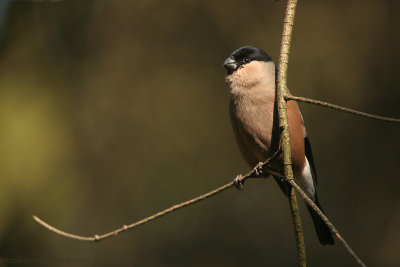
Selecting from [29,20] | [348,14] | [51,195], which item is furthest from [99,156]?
[348,14]

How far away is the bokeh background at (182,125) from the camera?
540 centimetres

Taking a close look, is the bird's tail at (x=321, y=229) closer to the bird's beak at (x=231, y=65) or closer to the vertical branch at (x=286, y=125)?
the bird's beak at (x=231, y=65)

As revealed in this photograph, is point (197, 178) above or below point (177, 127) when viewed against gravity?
below

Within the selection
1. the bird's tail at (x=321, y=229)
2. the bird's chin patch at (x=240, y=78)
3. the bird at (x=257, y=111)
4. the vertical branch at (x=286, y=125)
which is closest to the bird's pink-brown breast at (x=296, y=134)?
the bird at (x=257, y=111)

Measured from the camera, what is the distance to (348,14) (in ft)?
19.4

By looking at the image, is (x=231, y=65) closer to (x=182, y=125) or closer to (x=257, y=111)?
(x=257, y=111)

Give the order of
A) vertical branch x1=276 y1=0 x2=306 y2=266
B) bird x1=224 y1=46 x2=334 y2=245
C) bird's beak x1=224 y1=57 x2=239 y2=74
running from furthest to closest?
bird's beak x1=224 y1=57 x2=239 y2=74 < bird x1=224 y1=46 x2=334 y2=245 < vertical branch x1=276 y1=0 x2=306 y2=266

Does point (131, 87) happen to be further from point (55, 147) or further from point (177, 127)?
point (55, 147)

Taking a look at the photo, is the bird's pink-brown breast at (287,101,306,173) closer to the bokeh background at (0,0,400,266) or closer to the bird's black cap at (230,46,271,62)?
the bird's black cap at (230,46,271,62)

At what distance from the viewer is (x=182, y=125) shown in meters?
5.95

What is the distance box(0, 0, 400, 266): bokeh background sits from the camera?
540 centimetres

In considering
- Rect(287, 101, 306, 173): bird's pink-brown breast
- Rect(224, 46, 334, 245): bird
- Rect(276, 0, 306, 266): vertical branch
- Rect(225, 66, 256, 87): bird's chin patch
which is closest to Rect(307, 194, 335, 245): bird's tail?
Rect(224, 46, 334, 245): bird

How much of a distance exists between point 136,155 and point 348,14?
3.34 metres

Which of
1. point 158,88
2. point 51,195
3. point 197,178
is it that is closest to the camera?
point 51,195
